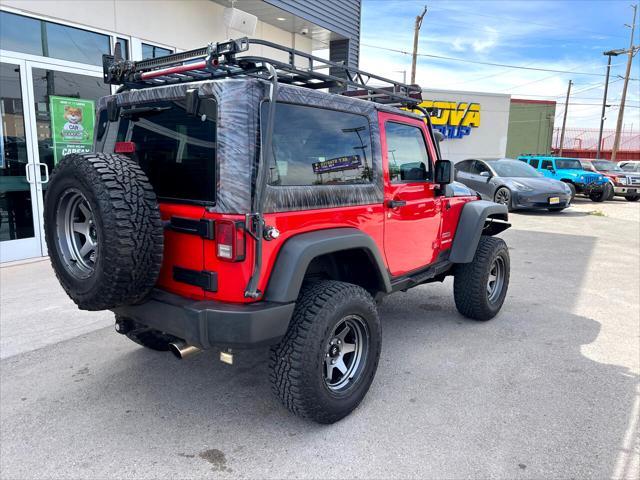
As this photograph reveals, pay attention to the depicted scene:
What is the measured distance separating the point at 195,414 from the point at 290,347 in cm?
88

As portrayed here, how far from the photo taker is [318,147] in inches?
111

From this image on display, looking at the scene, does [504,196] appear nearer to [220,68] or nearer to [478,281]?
[478,281]

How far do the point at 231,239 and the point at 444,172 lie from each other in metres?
2.16

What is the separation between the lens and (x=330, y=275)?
10.5 ft

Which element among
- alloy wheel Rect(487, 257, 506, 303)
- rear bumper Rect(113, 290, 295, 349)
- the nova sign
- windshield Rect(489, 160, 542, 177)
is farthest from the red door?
the nova sign

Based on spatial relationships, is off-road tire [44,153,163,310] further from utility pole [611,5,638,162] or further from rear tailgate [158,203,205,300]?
utility pole [611,5,638,162]

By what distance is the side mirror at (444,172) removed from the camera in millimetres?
3791

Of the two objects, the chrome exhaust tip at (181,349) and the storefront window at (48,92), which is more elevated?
the storefront window at (48,92)

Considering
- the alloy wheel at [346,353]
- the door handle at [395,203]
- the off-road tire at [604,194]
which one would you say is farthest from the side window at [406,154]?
the off-road tire at [604,194]

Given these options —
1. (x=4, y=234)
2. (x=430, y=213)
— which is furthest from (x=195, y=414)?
(x=4, y=234)

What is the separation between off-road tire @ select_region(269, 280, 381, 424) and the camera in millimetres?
2529

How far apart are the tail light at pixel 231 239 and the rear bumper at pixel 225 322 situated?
0.87ft

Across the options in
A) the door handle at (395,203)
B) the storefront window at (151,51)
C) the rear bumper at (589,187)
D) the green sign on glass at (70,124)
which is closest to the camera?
the door handle at (395,203)

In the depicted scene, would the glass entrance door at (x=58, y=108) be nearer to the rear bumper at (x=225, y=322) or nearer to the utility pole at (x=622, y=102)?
the rear bumper at (x=225, y=322)
